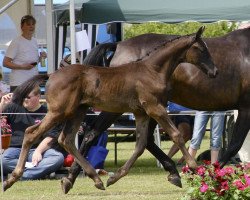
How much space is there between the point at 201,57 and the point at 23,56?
4295 mm

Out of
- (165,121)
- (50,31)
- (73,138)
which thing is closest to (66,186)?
(73,138)

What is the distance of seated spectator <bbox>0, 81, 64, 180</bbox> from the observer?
34.6ft

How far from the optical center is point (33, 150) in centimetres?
1085

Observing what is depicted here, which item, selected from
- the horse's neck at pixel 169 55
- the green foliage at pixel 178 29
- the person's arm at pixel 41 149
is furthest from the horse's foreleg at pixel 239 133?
the green foliage at pixel 178 29

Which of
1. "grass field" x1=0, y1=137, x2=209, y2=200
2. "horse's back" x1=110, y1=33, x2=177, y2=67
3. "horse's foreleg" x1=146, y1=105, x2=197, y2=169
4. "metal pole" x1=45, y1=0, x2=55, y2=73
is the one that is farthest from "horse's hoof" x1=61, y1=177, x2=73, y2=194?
"metal pole" x1=45, y1=0, x2=55, y2=73

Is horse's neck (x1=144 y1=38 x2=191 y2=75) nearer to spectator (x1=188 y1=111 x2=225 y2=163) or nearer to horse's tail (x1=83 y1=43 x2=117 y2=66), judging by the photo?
horse's tail (x1=83 y1=43 x2=117 y2=66)

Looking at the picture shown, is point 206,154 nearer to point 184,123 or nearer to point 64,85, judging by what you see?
point 184,123

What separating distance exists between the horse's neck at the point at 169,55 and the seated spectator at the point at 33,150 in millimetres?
2239

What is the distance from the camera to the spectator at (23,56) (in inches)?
484

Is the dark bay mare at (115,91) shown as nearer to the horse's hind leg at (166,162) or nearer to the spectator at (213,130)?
the horse's hind leg at (166,162)

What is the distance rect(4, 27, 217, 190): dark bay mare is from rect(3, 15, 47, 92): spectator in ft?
11.9

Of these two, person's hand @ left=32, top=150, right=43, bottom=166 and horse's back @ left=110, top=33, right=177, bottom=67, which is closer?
horse's back @ left=110, top=33, right=177, bottom=67

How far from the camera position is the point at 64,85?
841cm

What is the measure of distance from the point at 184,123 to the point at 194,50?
4255mm
